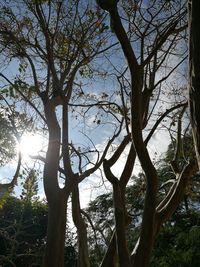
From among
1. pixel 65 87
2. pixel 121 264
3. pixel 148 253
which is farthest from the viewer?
pixel 65 87

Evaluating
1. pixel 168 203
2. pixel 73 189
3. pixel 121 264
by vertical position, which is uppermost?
pixel 73 189

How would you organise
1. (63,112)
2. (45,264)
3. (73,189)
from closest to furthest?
(45,264) < (73,189) < (63,112)

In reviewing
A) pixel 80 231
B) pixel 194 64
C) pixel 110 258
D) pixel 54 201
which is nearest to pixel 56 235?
pixel 54 201

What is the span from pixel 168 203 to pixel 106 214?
8.43m

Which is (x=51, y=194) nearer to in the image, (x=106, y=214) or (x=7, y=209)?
(x=106, y=214)

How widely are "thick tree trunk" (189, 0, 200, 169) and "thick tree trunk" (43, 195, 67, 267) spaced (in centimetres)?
360

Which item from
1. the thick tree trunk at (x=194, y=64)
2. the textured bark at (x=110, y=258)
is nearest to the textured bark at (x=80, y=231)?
the textured bark at (x=110, y=258)

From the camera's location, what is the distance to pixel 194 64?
5.84ft

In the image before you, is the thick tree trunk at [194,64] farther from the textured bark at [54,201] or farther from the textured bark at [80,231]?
the textured bark at [80,231]

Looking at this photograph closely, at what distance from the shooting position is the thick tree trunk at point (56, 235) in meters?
4.83

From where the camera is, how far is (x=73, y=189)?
18.8ft

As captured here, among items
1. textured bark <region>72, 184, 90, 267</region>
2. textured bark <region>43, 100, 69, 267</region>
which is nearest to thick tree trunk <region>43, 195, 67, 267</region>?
textured bark <region>43, 100, 69, 267</region>

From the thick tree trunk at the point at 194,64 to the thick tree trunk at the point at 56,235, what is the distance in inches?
142

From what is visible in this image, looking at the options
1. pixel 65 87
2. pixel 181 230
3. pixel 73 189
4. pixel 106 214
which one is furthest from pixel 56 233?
pixel 181 230
